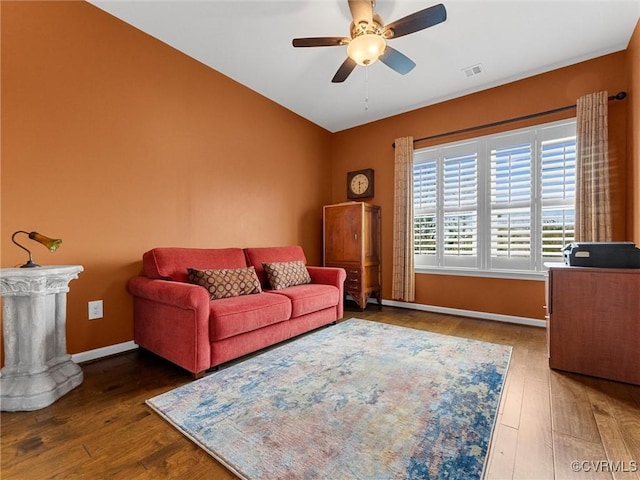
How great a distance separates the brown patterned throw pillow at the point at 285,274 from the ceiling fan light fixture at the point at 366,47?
2075 mm

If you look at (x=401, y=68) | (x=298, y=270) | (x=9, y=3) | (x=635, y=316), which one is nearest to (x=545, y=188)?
(x=635, y=316)

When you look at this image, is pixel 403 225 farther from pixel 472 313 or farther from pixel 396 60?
pixel 396 60

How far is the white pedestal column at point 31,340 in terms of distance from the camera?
1.64 m

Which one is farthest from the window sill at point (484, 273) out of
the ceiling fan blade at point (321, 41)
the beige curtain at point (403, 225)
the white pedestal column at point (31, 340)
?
the white pedestal column at point (31, 340)

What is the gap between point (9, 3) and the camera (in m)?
1.99

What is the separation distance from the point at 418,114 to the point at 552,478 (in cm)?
402

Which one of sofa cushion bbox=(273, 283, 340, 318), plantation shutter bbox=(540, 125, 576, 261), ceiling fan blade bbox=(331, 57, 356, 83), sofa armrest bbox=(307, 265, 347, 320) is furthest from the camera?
sofa armrest bbox=(307, 265, 347, 320)

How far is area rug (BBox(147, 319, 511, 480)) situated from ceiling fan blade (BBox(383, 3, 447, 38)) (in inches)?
95.7

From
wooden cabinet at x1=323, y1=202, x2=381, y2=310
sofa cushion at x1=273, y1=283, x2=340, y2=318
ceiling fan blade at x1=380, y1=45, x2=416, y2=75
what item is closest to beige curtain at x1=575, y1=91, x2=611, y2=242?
ceiling fan blade at x1=380, y1=45, x2=416, y2=75

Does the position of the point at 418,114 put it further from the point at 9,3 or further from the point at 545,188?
the point at 9,3

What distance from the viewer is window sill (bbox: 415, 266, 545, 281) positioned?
3244 millimetres

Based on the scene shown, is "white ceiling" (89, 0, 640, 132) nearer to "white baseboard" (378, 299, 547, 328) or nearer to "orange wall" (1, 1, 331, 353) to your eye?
"orange wall" (1, 1, 331, 353)

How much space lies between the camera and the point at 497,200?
3.47 m

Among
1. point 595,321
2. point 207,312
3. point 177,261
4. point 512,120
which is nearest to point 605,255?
point 595,321
